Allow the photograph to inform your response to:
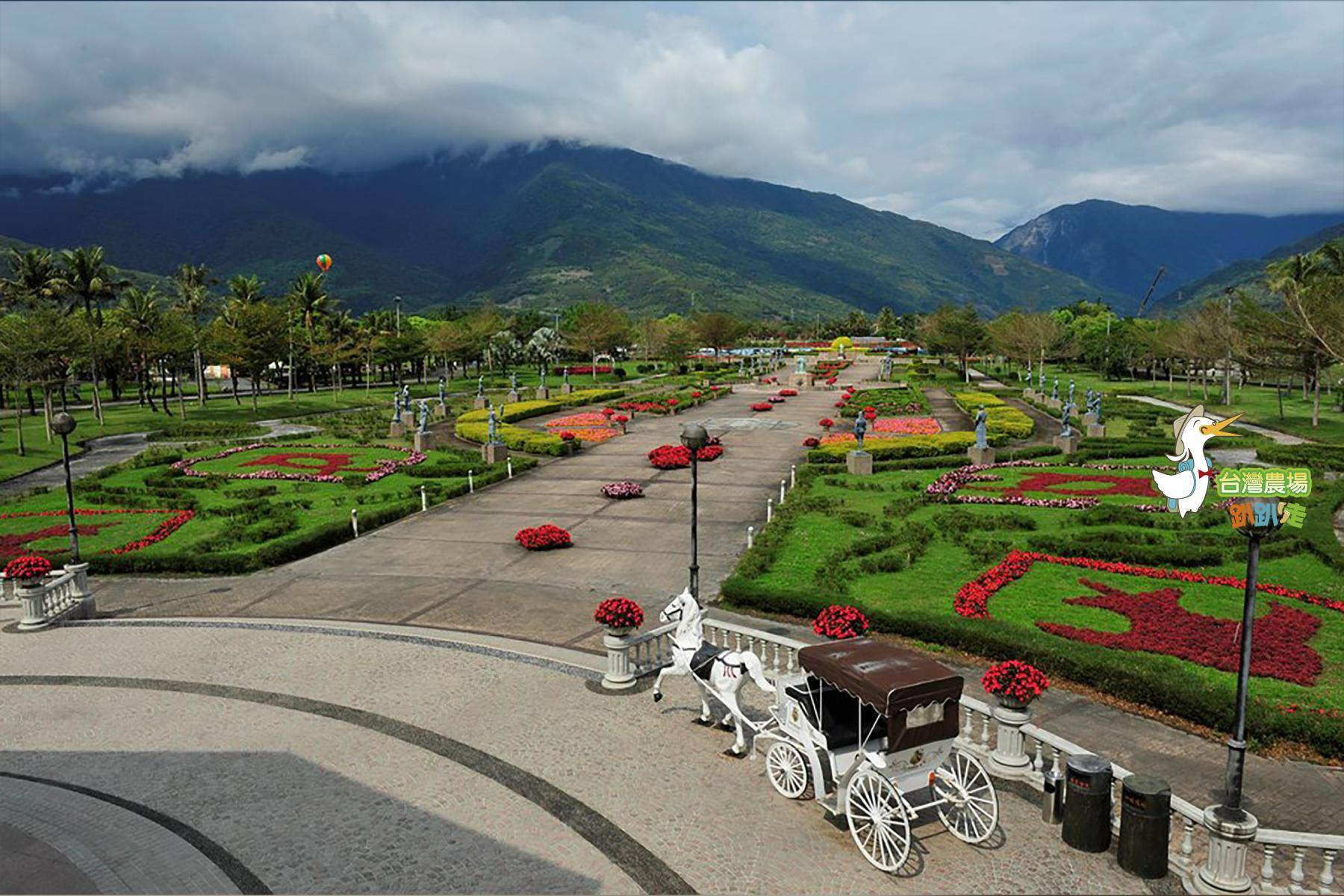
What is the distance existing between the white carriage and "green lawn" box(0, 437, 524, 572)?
1819cm

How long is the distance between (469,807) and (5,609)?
16.3m

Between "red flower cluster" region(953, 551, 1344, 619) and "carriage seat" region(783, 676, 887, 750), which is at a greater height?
"carriage seat" region(783, 676, 887, 750)

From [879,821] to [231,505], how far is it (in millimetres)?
27532

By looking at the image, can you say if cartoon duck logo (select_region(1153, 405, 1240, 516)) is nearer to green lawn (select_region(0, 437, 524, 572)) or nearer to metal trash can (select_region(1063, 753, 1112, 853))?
metal trash can (select_region(1063, 753, 1112, 853))

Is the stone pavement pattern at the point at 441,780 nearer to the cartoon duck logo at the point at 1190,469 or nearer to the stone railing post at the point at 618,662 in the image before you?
the stone railing post at the point at 618,662

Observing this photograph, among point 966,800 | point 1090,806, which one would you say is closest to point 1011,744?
point 1090,806

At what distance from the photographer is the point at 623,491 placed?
102 ft

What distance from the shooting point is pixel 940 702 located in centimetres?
938

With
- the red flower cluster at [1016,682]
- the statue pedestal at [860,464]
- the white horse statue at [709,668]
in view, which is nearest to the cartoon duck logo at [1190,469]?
the red flower cluster at [1016,682]

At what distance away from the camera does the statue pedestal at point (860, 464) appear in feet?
114

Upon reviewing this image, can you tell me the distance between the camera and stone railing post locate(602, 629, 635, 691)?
14.0 m

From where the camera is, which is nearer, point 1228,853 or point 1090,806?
point 1228,853

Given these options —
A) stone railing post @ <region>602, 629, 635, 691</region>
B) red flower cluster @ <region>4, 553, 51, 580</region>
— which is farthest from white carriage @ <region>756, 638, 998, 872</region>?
red flower cluster @ <region>4, 553, 51, 580</region>

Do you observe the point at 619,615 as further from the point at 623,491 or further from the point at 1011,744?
the point at 623,491
